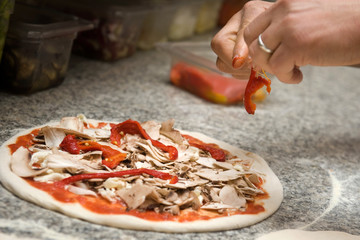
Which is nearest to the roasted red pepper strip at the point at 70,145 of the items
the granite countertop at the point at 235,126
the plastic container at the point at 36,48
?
the granite countertop at the point at 235,126

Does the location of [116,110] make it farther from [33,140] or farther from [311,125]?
[311,125]

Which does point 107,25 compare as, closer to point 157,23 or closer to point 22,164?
point 157,23

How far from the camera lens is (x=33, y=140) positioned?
1404 mm

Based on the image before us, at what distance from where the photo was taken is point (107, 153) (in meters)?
1.34

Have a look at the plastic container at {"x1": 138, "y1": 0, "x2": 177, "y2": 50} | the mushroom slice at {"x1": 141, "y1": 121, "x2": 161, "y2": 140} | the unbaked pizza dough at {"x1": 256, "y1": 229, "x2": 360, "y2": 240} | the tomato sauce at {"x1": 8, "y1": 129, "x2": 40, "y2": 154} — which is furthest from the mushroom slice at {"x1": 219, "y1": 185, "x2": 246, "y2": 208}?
the plastic container at {"x1": 138, "y1": 0, "x2": 177, "y2": 50}

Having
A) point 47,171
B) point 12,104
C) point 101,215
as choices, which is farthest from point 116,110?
point 101,215

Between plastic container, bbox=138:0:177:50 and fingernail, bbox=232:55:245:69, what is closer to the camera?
fingernail, bbox=232:55:245:69

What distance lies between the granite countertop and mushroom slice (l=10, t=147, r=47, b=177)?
63mm

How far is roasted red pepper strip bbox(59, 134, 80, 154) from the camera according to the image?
1.33 metres

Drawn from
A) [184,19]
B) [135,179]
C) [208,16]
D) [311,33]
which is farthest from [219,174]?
[208,16]

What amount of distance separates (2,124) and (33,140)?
22 cm

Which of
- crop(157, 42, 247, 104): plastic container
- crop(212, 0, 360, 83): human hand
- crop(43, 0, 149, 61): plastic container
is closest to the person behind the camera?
crop(212, 0, 360, 83): human hand

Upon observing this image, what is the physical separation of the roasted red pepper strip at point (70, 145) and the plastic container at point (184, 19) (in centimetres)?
161

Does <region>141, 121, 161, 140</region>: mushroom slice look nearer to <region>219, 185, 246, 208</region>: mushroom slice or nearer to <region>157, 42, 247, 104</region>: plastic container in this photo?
<region>219, 185, 246, 208</region>: mushroom slice
